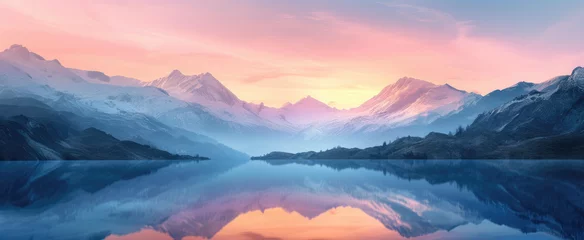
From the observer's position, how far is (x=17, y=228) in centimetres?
3372

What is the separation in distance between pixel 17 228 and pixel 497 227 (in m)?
35.7

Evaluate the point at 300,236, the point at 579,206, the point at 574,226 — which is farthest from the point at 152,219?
the point at 579,206

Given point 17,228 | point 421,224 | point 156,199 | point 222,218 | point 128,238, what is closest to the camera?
point 128,238

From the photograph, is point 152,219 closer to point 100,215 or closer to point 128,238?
point 100,215

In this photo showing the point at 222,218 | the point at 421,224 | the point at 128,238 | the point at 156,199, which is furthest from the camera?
the point at 156,199

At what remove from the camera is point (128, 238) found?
3130cm

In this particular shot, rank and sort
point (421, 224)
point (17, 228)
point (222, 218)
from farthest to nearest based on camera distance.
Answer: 1. point (222, 218)
2. point (421, 224)
3. point (17, 228)

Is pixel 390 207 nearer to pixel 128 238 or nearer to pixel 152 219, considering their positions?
pixel 152 219

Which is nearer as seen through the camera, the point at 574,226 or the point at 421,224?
the point at 574,226

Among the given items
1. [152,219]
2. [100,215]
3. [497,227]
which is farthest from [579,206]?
[100,215]

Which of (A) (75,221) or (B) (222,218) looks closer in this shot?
(A) (75,221)

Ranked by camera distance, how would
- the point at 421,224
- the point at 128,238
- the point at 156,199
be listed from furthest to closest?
the point at 156,199
the point at 421,224
the point at 128,238

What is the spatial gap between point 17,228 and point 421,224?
30697mm

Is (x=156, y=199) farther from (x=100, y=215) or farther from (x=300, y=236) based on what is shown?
(x=300, y=236)
